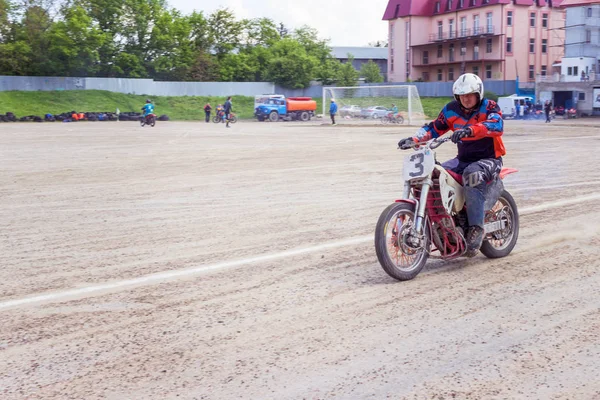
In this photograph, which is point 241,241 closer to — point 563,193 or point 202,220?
point 202,220

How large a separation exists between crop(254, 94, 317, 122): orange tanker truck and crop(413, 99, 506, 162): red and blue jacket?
48325mm

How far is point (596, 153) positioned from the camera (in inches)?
706

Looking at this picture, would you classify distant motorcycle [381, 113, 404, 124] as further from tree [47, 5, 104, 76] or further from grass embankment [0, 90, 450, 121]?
tree [47, 5, 104, 76]

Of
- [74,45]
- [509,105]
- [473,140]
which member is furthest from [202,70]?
[473,140]

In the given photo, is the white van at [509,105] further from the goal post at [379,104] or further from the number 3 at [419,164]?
the number 3 at [419,164]

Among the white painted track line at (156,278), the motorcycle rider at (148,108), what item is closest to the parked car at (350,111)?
the motorcycle rider at (148,108)

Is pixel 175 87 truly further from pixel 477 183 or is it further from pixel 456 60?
pixel 477 183

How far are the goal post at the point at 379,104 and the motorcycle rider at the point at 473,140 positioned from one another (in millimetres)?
34579

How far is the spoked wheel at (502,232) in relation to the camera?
6.56 meters

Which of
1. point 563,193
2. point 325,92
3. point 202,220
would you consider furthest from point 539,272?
point 325,92

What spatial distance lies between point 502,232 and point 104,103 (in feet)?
187

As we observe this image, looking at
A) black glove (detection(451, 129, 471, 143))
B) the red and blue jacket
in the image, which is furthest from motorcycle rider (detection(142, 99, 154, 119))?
black glove (detection(451, 129, 471, 143))

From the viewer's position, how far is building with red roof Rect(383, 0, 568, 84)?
73.1 metres

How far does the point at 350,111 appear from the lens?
1698 inches
